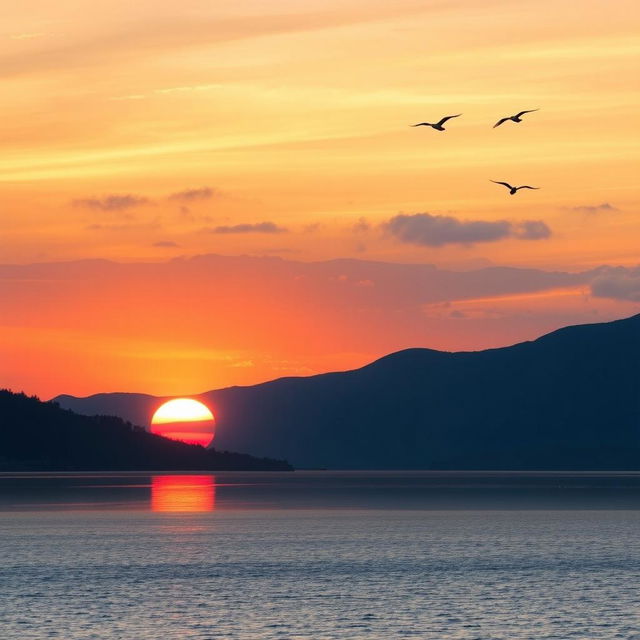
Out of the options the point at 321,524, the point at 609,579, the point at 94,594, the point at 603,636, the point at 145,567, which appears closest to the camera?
the point at 603,636

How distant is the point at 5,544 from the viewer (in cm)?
14938

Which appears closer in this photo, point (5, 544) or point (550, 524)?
point (5, 544)

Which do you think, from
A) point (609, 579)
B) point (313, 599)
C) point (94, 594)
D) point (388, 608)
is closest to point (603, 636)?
point (388, 608)

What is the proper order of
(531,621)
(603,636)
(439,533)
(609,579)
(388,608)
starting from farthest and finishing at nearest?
(439,533) < (609,579) < (388,608) < (531,621) < (603,636)

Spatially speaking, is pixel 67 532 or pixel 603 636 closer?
pixel 603 636

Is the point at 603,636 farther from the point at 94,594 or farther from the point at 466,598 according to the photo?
the point at 94,594

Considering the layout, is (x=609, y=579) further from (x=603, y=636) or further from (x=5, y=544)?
(x=5, y=544)

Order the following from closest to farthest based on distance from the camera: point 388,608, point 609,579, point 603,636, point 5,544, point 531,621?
point 603,636 < point 531,621 < point 388,608 < point 609,579 < point 5,544

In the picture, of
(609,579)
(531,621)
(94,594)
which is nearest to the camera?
(531,621)

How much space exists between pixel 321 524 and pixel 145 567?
70267 mm

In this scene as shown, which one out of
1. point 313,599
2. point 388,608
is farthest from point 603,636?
point 313,599

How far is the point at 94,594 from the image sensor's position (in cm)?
10100

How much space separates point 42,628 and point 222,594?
20208 millimetres

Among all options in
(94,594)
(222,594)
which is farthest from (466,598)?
→ (94,594)
